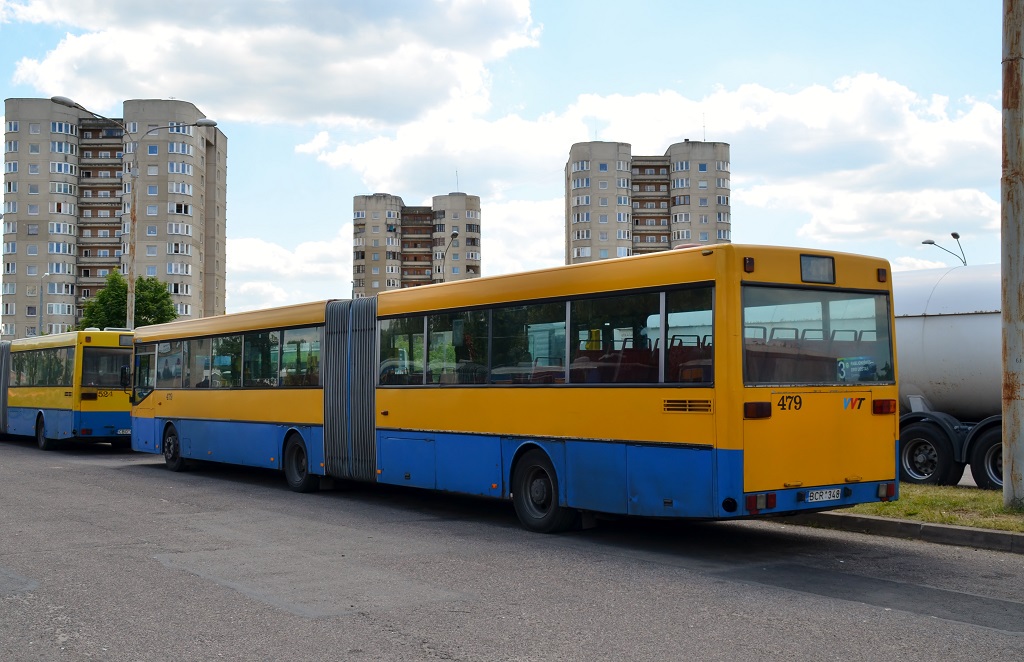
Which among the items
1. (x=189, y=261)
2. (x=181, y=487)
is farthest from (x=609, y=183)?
(x=181, y=487)

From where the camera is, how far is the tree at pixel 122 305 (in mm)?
82188

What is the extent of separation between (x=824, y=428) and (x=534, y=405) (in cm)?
324

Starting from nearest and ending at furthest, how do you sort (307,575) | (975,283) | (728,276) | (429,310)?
(307,575) → (728,276) → (429,310) → (975,283)

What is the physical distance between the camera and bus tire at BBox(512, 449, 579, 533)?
38.4ft

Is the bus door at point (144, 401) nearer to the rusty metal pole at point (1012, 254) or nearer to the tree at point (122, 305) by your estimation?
the rusty metal pole at point (1012, 254)

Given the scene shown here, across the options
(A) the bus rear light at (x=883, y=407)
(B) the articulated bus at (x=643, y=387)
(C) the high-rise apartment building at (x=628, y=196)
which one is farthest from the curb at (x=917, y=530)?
(C) the high-rise apartment building at (x=628, y=196)

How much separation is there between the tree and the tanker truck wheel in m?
73.2

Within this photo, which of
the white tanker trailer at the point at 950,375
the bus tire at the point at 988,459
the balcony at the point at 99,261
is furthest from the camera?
the balcony at the point at 99,261

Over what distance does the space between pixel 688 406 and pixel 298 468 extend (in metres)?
8.91

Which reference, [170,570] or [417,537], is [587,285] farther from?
[170,570]

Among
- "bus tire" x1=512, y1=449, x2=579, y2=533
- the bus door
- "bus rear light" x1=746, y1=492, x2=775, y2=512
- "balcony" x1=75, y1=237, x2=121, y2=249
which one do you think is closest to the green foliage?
"bus rear light" x1=746, y1=492, x2=775, y2=512

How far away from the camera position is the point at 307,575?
30.0 feet

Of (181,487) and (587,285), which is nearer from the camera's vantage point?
(587,285)

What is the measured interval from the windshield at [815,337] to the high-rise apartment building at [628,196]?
114036mm
